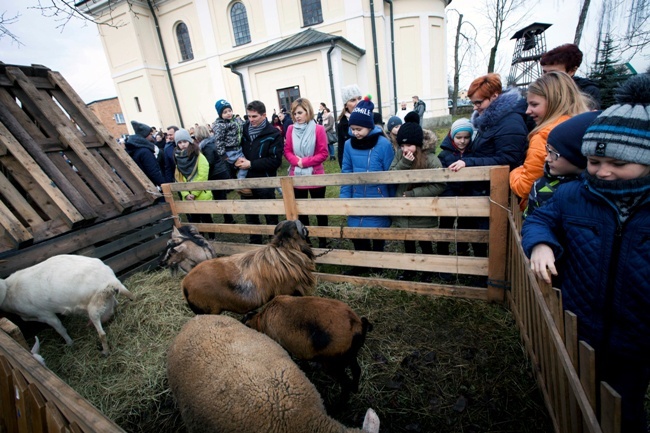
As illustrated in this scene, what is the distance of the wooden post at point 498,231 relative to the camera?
282 cm

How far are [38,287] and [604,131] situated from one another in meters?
4.88

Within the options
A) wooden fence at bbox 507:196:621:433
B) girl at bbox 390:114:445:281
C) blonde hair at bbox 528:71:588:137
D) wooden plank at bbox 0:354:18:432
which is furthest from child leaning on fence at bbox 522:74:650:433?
wooden plank at bbox 0:354:18:432

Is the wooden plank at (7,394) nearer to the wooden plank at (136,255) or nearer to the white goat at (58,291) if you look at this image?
the white goat at (58,291)

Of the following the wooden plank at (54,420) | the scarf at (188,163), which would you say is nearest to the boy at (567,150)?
the wooden plank at (54,420)

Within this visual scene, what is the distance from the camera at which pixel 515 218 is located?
2.66m

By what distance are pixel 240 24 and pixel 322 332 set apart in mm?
25161

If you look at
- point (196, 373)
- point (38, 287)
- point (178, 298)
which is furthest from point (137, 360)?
point (196, 373)

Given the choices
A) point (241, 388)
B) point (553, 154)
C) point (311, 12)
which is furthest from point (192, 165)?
point (311, 12)

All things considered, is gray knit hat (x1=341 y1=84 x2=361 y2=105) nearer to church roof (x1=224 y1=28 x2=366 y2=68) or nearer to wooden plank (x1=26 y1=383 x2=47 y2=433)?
wooden plank (x1=26 y1=383 x2=47 y2=433)

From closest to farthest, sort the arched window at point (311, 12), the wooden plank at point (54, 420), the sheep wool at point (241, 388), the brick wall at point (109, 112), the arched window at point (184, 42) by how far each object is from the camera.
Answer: the wooden plank at point (54, 420) < the sheep wool at point (241, 388) < the arched window at point (311, 12) < the arched window at point (184, 42) < the brick wall at point (109, 112)

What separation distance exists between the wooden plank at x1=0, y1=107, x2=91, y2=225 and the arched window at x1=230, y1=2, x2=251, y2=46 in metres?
20.7

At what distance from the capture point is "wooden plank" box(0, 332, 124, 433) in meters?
1.24

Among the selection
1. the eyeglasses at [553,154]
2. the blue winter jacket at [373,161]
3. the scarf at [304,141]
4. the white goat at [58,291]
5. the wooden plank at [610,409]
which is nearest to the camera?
the wooden plank at [610,409]

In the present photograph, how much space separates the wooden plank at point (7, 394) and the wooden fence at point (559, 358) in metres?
3.01
